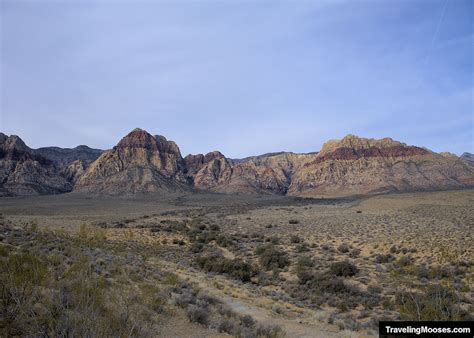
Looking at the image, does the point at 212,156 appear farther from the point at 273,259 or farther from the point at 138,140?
the point at 273,259

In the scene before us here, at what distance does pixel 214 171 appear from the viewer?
164875 millimetres

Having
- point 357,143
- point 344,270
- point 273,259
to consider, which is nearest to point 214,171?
point 357,143

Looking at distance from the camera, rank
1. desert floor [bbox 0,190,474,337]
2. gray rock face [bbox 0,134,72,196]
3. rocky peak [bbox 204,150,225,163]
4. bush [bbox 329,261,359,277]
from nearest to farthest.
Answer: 1. desert floor [bbox 0,190,474,337]
2. bush [bbox 329,261,359,277]
3. gray rock face [bbox 0,134,72,196]
4. rocky peak [bbox 204,150,225,163]

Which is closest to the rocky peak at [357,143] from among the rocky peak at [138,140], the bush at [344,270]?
the rocky peak at [138,140]

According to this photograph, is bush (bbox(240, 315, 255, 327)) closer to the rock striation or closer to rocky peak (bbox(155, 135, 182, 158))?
the rock striation

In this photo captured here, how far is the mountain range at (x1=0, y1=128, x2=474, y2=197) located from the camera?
120938 mm

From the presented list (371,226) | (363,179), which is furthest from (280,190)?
(371,226)

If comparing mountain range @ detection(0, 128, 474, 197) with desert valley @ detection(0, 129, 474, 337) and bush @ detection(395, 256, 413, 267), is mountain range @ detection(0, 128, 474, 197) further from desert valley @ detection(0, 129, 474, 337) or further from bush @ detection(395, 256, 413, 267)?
bush @ detection(395, 256, 413, 267)

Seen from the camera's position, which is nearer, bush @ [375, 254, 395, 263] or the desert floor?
the desert floor

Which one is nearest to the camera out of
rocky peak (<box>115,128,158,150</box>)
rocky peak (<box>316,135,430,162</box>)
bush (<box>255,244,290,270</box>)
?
bush (<box>255,244,290,270</box>)

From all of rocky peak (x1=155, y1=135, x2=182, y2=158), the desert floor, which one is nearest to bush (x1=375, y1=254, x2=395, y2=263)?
the desert floor

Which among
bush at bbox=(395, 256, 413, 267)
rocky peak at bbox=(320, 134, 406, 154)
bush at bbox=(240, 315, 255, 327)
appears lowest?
bush at bbox=(395, 256, 413, 267)

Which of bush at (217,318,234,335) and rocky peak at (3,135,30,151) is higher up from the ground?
rocky peak at (3,135,30,151)

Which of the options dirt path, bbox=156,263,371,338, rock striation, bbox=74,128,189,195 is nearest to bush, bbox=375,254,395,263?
dirt path, bbox=156,263,371,338
